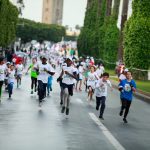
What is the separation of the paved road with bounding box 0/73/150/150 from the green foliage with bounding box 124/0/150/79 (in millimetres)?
23925

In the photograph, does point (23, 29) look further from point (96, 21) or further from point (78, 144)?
point (78, 144)

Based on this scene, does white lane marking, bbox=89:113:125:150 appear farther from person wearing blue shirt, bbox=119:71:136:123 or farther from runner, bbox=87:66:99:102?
runner, bbox=87:66:99:102

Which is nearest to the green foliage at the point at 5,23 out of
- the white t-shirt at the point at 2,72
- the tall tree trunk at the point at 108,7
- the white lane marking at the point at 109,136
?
the tall tree trunk at the point at 108,7

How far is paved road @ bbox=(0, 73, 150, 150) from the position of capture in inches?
518

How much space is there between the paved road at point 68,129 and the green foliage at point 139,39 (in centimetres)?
2393

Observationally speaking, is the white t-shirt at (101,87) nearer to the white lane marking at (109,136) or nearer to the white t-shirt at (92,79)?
the white lane marking at (109,136)

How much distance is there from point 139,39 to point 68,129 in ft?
107

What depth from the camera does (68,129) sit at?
1589 cm

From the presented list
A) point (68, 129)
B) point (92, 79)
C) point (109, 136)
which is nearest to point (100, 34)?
point (92, 79)

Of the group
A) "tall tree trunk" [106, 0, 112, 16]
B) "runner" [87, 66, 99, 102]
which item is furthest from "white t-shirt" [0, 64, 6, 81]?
"tall tree trunk" [106, 0, 112, 16]

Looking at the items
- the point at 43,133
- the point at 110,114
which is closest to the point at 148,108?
the point at 110,114

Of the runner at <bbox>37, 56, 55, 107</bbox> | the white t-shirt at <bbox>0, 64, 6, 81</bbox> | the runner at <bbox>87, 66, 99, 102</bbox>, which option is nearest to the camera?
the runner at <bbox>37, 56, 55, 107</bbox>

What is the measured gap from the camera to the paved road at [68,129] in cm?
1316

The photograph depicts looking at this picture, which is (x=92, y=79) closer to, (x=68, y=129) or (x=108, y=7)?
(x=68, y=129)
